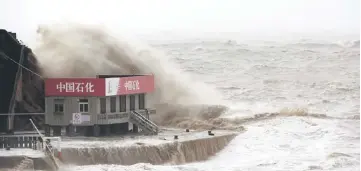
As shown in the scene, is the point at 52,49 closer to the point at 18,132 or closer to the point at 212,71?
the point at 18,132

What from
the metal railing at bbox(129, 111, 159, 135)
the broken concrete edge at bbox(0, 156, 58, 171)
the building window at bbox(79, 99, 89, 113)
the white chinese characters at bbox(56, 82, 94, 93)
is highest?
the white chinese characters at bbox(56, 82, 94, 93)

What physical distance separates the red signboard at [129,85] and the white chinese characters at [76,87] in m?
0.38

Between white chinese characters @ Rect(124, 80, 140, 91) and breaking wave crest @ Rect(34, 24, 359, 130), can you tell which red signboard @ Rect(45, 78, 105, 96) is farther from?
breaking wave crest @ Rect(34, 24, 359, 130)

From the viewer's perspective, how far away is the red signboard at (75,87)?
20250 mm

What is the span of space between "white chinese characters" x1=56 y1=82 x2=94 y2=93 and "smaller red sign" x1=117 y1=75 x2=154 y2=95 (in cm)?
73

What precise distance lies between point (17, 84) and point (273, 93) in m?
12.8

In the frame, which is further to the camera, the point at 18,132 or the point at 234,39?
the point at 234,39

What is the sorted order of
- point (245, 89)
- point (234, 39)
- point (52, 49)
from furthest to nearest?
1. point (234, 39)
2. point (245, 89)
3. point (52, 49)

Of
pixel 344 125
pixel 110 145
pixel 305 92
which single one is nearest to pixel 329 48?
pixel 305 92

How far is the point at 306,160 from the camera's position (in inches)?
770

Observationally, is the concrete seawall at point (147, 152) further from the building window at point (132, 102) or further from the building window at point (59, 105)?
the building window at point (59, 105)

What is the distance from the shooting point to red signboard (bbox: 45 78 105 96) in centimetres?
2025

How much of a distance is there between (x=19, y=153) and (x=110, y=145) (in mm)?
2046

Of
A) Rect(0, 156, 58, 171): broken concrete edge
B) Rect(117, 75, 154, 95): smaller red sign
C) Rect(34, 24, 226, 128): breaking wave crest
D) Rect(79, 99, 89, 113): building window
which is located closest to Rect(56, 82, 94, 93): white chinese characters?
Rect(79, 99, 89, 113): building window
